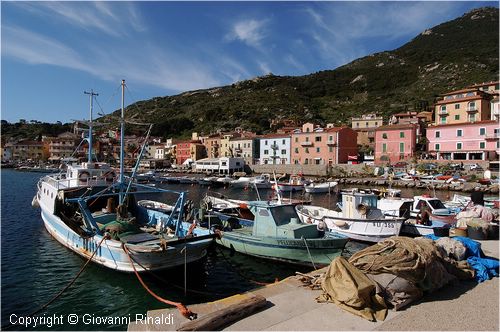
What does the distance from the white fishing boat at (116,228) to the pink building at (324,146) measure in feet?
167

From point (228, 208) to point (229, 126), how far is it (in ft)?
321

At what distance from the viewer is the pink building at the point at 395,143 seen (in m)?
59.0

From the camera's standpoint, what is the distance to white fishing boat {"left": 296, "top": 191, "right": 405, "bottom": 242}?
57.1 feet

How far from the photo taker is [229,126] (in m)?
119

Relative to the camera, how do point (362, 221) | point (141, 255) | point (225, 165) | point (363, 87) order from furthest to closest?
point (363, 87) < point (225, 165) < point (362, 221) < point (141, 255)

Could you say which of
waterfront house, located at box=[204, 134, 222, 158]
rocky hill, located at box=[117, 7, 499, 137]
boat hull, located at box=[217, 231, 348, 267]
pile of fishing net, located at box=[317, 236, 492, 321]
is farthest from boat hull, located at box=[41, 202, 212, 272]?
rocky hill, located at box=[117, 7, 499, 137]

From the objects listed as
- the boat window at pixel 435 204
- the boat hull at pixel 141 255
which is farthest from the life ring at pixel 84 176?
the boat window at pixel 435 204

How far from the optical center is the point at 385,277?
7652mm

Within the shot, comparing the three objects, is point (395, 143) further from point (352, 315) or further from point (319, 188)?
point (352, 315)

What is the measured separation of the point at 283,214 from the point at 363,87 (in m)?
137

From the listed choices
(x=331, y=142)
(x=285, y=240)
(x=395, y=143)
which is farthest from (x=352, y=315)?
(x=331, y=142)

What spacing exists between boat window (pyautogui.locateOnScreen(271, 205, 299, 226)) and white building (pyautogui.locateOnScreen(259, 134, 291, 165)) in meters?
59.9

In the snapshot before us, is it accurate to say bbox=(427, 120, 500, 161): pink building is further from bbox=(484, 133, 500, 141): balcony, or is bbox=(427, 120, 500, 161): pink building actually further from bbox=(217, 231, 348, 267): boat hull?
bbox=(217, 231, 348, 267): boat hull

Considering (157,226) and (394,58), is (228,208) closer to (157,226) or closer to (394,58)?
(157,226)
